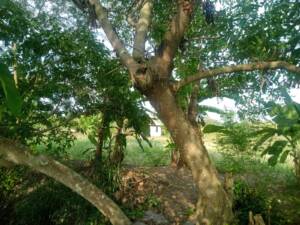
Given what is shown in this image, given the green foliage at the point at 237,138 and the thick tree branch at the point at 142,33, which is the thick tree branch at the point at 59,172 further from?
the green foliage at the point at 237,138

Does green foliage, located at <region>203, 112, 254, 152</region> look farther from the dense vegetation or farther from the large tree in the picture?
the large tree

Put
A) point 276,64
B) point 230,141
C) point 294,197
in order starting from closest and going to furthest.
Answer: point 276,64, point 294,197, point 230,141

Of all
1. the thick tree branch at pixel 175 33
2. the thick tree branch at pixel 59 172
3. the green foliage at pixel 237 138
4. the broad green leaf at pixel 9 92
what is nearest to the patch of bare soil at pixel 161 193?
the thick tree branch at pixel 59 172

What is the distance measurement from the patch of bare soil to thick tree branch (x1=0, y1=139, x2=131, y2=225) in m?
1.61

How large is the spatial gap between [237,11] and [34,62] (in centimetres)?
346

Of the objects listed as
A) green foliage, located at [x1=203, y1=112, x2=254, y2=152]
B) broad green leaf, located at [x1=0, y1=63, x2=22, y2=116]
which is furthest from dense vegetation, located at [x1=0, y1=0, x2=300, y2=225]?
green foliage, located at [x1=203, y1=112, x2=254, y2=152]

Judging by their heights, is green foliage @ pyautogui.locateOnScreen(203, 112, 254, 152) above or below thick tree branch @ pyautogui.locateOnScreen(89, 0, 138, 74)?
below

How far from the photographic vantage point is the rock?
648 centimetres

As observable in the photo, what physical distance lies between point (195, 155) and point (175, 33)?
1845mm

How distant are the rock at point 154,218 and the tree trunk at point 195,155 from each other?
1049 mm

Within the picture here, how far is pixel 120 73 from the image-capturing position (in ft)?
21.6

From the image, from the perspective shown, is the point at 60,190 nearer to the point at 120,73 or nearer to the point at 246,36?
the point at 120,73

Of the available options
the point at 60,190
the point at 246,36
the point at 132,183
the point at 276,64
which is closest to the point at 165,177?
the point at 132,183

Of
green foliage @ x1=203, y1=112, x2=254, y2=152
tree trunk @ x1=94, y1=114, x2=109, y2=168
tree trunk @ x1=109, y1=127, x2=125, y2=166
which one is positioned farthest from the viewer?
green foliage @ x1=203, y1=112, x2=254, y2=152
